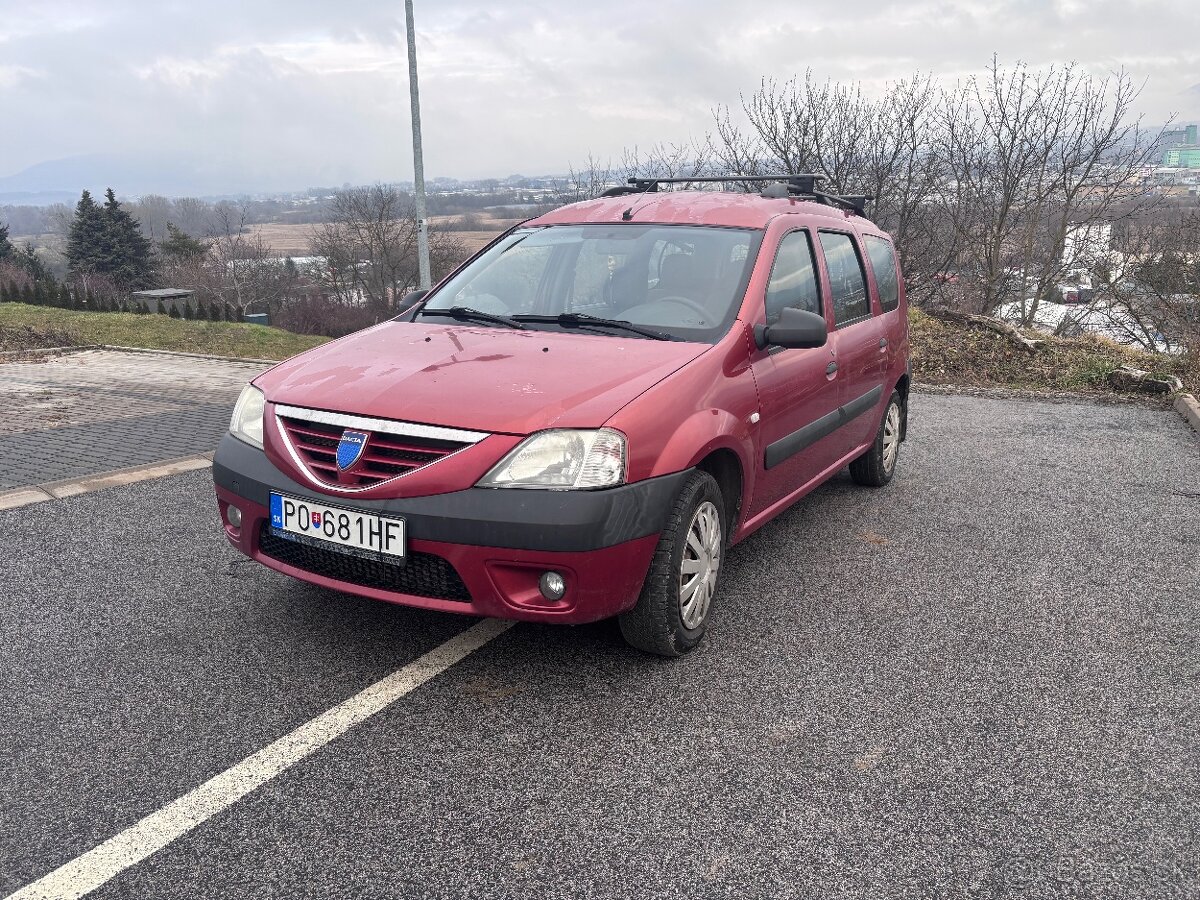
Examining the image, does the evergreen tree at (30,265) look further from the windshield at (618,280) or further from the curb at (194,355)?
the windshield at (618,280)

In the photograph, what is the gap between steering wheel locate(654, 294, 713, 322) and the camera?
13.0ft

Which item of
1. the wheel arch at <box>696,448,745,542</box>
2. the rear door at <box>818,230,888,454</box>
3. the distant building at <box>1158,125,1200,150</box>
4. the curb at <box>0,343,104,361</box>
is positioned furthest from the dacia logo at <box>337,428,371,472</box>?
the distant building at <box>1158,125,1200,150</box>

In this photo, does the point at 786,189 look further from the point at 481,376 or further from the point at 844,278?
the point at 481,376

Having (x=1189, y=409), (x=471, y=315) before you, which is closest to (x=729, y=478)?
(x=471, y=315)

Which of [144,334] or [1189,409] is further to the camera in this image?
[144,334]

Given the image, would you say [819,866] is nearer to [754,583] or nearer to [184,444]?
[754,583]

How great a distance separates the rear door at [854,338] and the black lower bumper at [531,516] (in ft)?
7.01

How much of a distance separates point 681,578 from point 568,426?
75 cm

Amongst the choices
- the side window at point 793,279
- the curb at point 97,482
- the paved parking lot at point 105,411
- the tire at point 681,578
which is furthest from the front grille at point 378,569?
the paved parking lot at point 105,411

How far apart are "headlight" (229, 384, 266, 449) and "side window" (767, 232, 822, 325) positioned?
2.12m

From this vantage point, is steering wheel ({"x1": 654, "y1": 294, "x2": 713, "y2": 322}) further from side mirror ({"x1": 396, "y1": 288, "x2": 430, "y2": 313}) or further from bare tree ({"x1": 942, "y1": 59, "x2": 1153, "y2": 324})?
bare tree ({"x1": 942, "y1": 59, "x2": 1153, "y2": 324})

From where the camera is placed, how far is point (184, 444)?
7027 mm

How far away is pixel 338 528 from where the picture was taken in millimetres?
3203

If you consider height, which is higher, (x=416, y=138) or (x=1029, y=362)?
(x=416, y=138)
